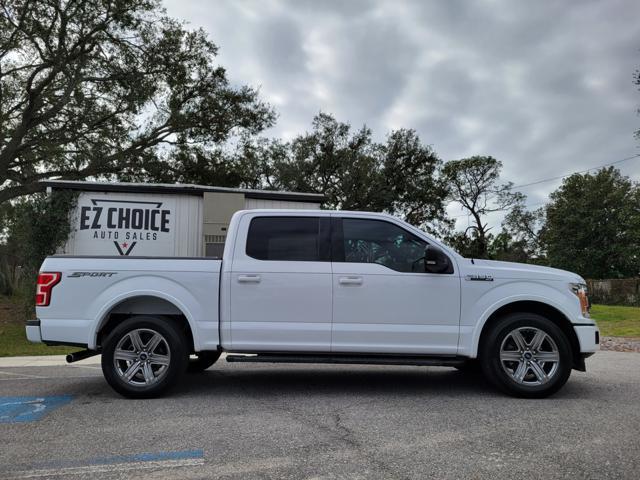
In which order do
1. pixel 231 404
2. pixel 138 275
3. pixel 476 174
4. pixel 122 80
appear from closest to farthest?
1. pixel 231 404
2. pixel 138 275
3. pixel 122 80
4. pixel 476 174

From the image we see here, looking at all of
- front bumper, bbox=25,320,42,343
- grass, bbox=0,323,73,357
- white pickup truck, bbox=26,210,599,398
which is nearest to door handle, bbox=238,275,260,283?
white pickup truck, bbox=26,210,599,398

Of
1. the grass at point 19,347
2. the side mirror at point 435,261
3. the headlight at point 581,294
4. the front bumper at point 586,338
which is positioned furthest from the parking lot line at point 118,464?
the grass at point 19,347

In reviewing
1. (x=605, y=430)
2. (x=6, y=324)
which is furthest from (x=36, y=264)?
(x=605, y=430)

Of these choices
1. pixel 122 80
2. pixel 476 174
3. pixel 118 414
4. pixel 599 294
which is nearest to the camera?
pixel 118 414

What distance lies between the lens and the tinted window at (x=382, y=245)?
582 centimetres

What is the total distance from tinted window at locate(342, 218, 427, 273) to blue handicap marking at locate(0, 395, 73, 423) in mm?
3465

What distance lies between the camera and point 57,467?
368 centimetres

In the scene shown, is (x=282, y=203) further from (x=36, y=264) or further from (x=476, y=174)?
(x=476, y=174)

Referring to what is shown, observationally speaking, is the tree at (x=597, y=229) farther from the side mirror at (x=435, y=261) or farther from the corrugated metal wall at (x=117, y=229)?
the side mirror at (x=435, y=261)

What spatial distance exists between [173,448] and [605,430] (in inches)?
142

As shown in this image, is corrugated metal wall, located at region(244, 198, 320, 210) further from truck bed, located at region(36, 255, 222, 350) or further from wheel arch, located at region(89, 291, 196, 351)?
truck bed, located at region(36, 255, 222, 350)

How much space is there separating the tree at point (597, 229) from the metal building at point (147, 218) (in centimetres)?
3918

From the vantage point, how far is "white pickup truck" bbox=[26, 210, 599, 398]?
5.65 meters

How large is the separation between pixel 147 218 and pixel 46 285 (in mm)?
9225
